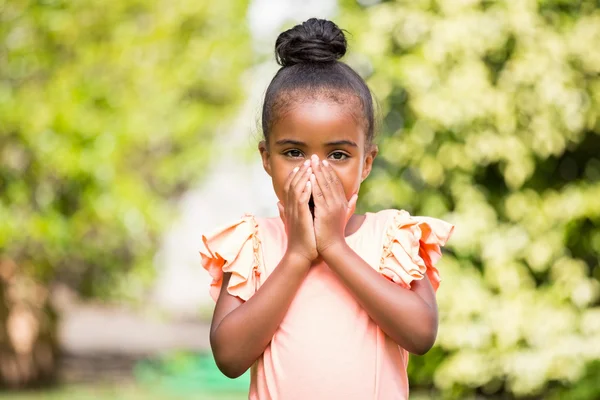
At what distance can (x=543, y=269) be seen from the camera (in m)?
6.84

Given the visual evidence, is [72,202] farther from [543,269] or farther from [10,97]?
[543,269]

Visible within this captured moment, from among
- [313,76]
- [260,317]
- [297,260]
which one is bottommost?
[260,317]

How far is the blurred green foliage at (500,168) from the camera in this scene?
21.2 feet

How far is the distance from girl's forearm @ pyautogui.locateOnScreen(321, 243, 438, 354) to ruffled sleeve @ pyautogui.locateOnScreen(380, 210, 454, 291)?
3.0 inches

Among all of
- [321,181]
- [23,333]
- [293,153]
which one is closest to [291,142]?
[293,153]

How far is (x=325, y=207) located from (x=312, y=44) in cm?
51

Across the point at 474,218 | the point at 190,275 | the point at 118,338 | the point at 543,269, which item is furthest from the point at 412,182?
the point at 190,275

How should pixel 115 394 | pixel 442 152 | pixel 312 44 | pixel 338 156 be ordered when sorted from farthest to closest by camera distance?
1. pixel 115 394
2. pixel 442 152
3. pixel 312 44
4. pixel 338 156

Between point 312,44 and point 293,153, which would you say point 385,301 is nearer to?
point 293,153

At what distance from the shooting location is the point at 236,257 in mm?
2459

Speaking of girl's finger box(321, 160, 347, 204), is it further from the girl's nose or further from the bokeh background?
the bokeh background

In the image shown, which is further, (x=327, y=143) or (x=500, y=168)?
(x=500, y=168)

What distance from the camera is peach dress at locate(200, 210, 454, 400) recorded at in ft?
7.63

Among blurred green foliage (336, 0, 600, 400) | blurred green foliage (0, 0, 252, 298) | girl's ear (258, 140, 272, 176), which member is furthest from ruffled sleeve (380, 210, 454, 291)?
blurred green foliage (0, 0, 252, 298)
